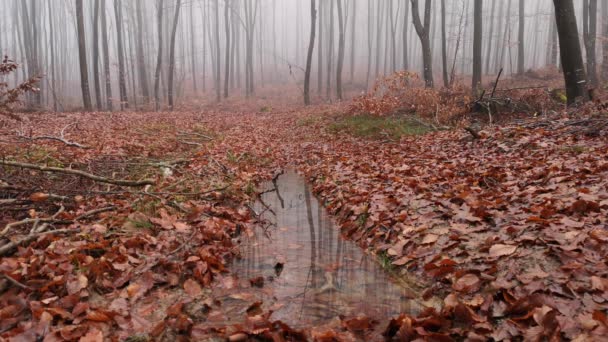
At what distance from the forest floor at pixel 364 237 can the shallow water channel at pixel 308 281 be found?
13 centimetres

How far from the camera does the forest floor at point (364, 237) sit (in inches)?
88.4

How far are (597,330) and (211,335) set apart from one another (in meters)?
2.08

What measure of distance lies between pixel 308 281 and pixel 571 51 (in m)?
7.74

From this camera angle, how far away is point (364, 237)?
13.2ft

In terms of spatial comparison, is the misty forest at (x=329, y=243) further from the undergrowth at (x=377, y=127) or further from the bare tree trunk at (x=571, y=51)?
the undergrowth at (x=377, y=127)

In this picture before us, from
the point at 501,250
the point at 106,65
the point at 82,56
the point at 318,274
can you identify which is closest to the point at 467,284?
the point at 501,250

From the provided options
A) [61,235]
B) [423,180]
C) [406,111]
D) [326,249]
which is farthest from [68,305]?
[406,111]

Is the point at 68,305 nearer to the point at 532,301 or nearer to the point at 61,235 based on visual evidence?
the point at 61,235

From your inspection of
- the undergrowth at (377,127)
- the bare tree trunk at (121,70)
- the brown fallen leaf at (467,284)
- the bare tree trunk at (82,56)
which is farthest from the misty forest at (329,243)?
the bare tree trunk at (121,70)

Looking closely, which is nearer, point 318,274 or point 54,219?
point 318,274

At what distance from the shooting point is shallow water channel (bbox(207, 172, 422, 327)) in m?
2.58

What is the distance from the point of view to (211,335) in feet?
7.45

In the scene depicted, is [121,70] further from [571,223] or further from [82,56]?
[571,223]

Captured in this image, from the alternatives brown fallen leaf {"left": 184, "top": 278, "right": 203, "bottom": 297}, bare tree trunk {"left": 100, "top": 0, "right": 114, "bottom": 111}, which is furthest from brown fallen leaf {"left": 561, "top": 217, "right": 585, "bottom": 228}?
bare tree trunk {"left": 100, "top": 0, "right": 114, "bottom": 111}
